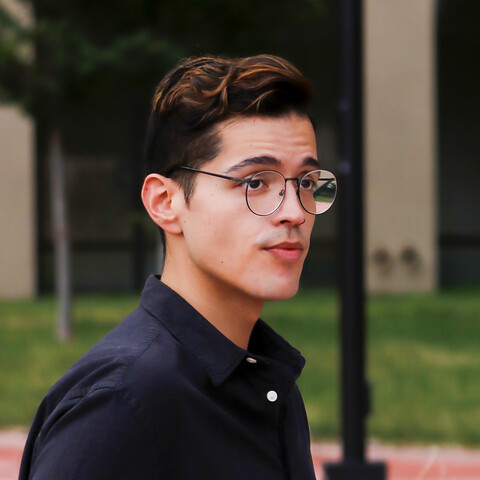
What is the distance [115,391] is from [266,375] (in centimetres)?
35

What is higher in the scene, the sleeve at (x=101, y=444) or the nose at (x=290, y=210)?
the nose at (x=290, y=210)

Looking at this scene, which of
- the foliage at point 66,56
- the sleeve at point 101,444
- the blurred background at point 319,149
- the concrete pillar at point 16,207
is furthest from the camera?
the concrete pillar at point 16,207

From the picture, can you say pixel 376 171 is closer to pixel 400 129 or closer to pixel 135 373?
pixel 400 129

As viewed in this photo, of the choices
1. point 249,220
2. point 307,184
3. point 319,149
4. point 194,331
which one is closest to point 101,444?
point 194,331

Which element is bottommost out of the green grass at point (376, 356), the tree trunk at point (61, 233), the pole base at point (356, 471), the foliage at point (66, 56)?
the green grass at point (376, 356)

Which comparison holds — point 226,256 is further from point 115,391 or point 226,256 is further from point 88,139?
point 88,139

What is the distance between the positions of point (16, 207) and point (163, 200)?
14673 millimetres

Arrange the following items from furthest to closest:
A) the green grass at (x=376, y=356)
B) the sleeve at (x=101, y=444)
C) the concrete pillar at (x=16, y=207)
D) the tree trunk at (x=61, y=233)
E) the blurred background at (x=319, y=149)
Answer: the concrete pillar at (x=16, y=207) < the tree trunk at (x=61, y=233) < the blurred background at (x=319, y=149) < the green grass at (x=376, y=356) < the sleeve at (x=101, y=444)

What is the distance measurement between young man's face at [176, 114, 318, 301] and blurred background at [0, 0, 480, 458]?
28.3ft

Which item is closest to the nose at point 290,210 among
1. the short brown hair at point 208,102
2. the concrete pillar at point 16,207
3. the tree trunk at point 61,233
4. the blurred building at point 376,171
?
the short brown hair at point 208,102

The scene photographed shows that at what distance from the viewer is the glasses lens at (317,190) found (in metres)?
1.66

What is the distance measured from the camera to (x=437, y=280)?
658 inches

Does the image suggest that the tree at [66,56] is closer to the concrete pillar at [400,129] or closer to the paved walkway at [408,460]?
the paved walkway at [408,460]

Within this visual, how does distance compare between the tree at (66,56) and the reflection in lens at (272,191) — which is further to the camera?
the tree at (66,56)
